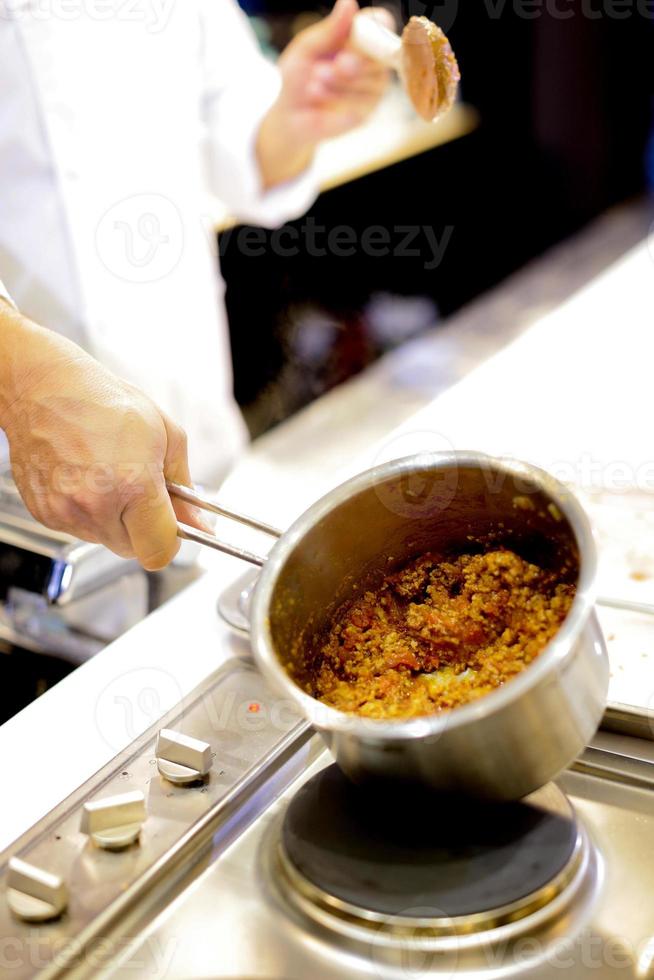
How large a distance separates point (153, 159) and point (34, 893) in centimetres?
153

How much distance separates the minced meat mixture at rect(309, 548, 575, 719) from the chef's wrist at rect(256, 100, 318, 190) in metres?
1.42

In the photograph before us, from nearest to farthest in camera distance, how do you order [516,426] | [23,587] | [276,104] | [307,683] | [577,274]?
[307,683] → [23,587] → [516,426] → [276,104] → [577,274]

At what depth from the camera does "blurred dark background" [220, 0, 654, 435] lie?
3.68m

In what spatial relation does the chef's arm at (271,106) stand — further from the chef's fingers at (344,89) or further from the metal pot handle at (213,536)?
the metal pot handle at (213,536)

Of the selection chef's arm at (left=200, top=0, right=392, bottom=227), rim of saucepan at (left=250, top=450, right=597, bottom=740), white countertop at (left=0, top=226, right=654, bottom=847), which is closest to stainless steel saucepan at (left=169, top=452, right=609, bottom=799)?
rim of saucepan at (left=250, top=450, right=597, bottom=740)

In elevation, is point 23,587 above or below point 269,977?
below

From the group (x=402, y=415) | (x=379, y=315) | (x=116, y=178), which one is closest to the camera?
(x=116, y=178)

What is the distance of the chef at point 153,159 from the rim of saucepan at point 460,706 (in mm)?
930

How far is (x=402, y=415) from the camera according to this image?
331 cm

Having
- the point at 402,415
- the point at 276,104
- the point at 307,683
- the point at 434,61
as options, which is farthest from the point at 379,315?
the point at 307,683

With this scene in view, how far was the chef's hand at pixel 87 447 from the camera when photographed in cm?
104

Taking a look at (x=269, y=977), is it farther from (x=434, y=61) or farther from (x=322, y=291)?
(x=322, y=291)

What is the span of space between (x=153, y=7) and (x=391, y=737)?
1.71 meters

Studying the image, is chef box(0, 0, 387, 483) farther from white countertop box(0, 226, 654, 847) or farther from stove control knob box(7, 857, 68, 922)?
stove control knob box(7, 857, 68, 922)
